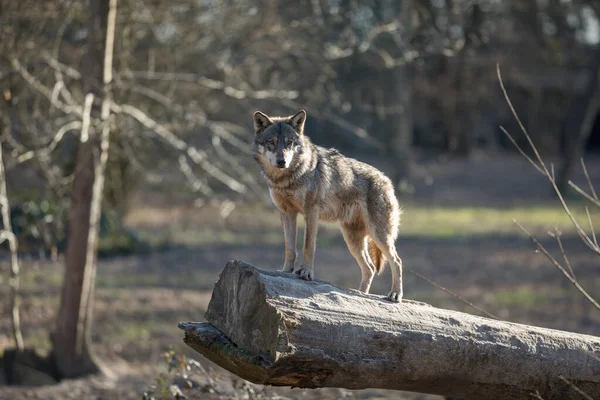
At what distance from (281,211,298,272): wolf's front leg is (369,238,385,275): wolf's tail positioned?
2.73ft

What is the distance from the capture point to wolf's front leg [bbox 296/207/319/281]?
572 cm

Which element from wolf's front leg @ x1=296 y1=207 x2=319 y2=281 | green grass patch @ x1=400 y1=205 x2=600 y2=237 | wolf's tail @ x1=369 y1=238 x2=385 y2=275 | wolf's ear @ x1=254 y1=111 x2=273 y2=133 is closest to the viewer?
wolf's front leg @ x1=296 y1=207 x2=319 y2=281

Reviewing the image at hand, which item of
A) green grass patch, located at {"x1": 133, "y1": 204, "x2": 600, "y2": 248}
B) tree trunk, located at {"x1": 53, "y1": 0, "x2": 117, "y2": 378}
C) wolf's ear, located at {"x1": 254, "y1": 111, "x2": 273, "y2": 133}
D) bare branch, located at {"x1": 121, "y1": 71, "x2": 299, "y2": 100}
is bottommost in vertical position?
green grass patch, located at {"x1": 133, "y1": 204, "x2": 600, "y2": 248}

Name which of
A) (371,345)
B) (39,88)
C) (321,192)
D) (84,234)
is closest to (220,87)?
(39,88)

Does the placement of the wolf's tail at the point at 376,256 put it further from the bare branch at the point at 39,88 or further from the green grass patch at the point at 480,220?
the green grass patch at the point at 480,220

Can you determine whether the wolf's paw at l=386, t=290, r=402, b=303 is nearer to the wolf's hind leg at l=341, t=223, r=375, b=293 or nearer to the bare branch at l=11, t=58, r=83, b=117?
the wolf's hind leg at l=341, t=223, r=375, b=293

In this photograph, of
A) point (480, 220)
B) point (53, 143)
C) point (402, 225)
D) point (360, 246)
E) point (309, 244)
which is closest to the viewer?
point (309, 244)

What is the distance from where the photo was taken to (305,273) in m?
5.70

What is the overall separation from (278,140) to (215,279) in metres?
9.68

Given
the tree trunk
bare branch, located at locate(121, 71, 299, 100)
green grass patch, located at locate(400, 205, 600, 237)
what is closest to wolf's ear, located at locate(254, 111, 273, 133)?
bare branch, located at locate(121, 71, 299, 100)

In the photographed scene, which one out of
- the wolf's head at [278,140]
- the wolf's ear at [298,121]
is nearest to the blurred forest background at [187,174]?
the wolf's head at [278,140]

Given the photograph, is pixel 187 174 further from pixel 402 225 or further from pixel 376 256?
pixel 402 225

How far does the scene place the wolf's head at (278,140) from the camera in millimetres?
5938

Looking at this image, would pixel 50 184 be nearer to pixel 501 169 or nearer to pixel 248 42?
pixel 248 42
